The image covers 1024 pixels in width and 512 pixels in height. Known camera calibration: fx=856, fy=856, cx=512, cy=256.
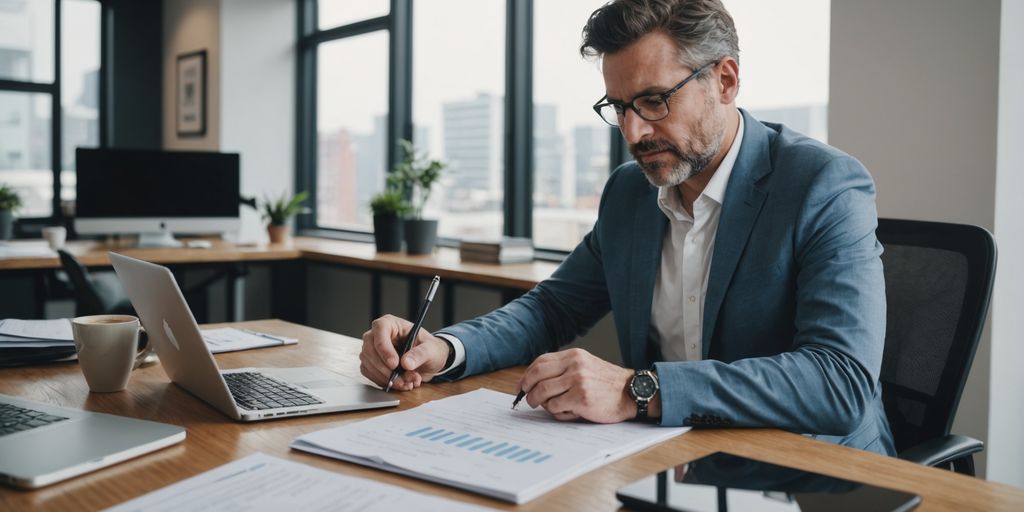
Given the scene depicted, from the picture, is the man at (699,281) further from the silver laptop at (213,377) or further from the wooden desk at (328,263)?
the wooden desk at (328,263)

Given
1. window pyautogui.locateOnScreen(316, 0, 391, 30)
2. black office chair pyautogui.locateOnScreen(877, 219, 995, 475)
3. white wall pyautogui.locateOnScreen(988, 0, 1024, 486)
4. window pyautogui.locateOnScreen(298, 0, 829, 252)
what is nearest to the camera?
black office chair pyautogui.locateOnScreen(877, 219, 995, 475)

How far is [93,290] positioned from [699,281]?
276cm

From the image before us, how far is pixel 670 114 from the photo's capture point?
1.38m

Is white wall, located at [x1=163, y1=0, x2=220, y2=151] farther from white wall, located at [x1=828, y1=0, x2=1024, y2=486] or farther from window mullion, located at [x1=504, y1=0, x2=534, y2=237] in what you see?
white wall, located at [x1=828, y1=0, x2=1024, y2=486]

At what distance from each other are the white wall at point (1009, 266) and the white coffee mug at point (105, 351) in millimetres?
1936

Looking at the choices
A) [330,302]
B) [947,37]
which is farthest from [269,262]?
[947,37]

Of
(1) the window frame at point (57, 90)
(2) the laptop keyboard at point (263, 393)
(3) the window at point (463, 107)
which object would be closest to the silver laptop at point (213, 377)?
(2) the laptop keyboard at point (263, 393)

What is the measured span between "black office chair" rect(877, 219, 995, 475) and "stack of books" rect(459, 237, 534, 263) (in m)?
2.03

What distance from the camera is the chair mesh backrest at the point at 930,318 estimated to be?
130 centimetres

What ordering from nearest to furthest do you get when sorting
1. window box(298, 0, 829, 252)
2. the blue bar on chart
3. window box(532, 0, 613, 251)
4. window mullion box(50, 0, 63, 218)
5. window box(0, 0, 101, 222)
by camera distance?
the blue bar on chart < window box(298, 0, 829, 252) < window box(532, 0, 613, 251) < window box(0, 0, 101, 222) < window mullion box(50, 0, 63, 218)

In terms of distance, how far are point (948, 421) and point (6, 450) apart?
1274mm

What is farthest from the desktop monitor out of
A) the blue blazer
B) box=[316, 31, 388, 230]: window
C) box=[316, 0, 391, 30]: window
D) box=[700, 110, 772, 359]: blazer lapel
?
box=[700, 110, 772, 359]: blazer lapel

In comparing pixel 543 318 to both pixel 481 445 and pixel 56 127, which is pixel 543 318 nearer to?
pixel 481 445

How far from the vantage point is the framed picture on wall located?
17.7 feet
